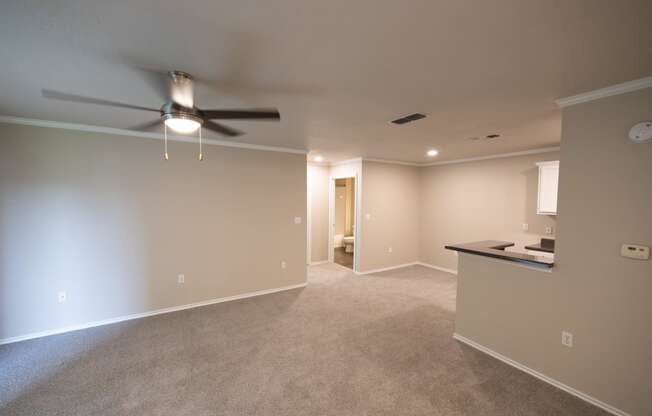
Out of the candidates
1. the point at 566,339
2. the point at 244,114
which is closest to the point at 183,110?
the point at 244,114

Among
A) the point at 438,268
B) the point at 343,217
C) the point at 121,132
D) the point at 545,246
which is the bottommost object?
the point at 438,268

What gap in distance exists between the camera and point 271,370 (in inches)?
96.5

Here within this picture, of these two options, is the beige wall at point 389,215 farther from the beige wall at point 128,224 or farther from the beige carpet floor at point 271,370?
the beige carpet floor at point 271,370

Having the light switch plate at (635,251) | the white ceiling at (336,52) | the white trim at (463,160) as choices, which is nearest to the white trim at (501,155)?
the white trim at (463,160)

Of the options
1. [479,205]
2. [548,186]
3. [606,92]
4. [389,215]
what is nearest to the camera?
[606,92]

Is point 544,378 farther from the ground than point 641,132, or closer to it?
closer to it

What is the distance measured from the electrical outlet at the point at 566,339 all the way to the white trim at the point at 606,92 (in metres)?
1.90

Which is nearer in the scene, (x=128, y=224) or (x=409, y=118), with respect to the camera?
(x=409, y=118)

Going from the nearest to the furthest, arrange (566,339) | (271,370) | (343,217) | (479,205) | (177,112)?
1. (177,112)
2. (566,339)
3. (271,370)
4. (479,205)
5. (343,217)

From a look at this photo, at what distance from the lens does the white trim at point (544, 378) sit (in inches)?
79.1

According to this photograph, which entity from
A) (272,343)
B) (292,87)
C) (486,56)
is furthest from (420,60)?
(272,343)

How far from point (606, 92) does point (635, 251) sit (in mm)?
1175

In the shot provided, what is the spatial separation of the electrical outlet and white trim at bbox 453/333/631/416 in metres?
0.35

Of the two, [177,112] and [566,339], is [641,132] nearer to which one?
[566,339]
